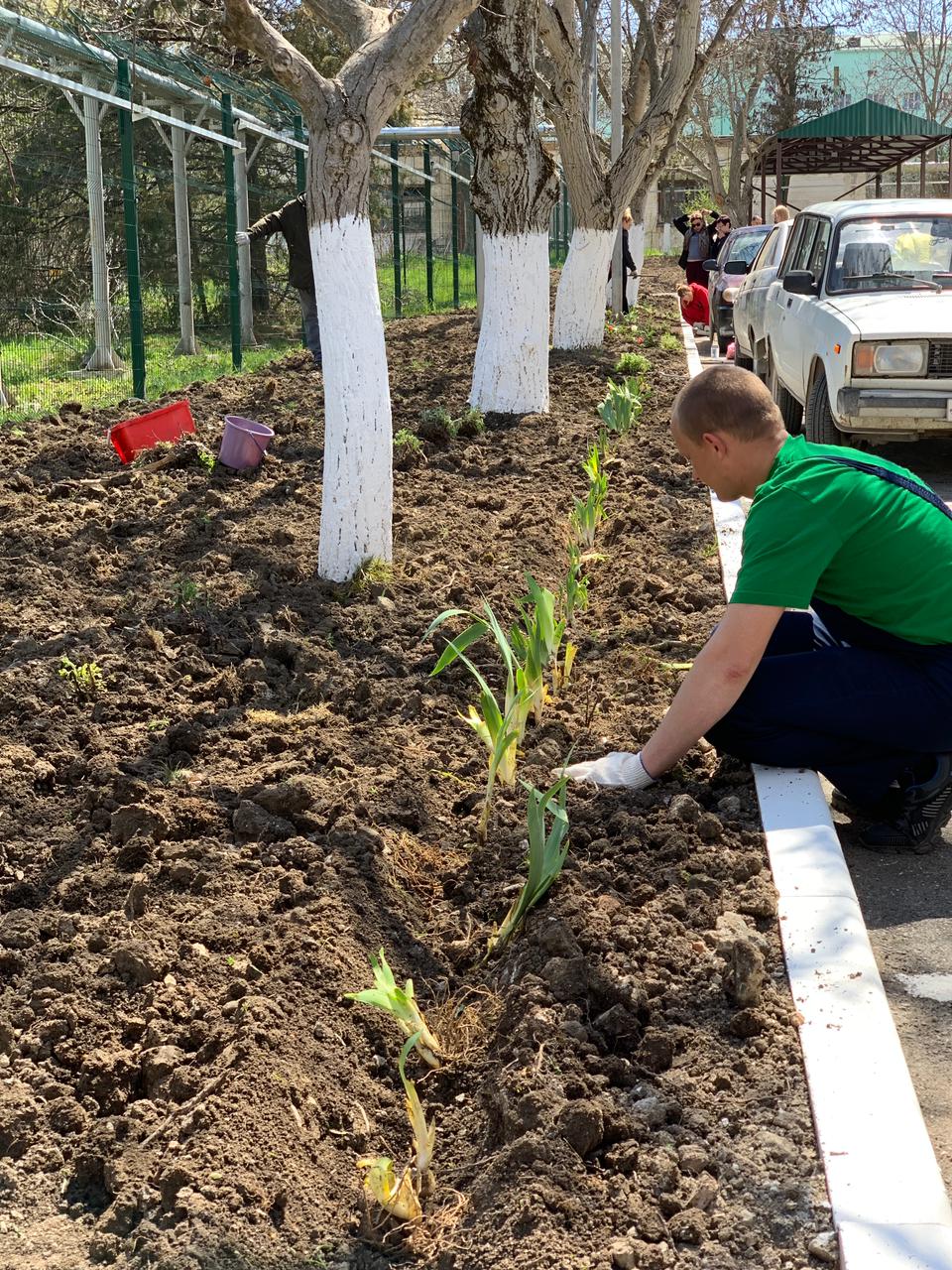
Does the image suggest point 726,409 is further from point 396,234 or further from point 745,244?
point 396,234

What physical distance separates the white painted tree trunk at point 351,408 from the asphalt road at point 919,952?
97.4 inches

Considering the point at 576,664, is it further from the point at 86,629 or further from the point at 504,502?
the point at 504,502

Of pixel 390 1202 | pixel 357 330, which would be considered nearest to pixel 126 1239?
pixel 390 1202

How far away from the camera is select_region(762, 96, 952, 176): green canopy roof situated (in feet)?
86.0

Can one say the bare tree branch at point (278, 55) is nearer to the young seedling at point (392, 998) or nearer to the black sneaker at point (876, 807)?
the black sneaker at point (876, 807)

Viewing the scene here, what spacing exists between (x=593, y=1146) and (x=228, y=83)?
12.8m

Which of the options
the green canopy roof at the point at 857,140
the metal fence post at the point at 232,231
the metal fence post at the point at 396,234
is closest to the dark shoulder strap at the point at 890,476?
the metal fence post at the point at 232,231

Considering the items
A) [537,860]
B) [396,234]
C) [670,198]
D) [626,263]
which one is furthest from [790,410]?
[670,198]

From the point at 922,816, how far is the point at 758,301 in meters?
8.97

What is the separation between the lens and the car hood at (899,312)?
314 inches

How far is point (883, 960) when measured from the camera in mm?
3223

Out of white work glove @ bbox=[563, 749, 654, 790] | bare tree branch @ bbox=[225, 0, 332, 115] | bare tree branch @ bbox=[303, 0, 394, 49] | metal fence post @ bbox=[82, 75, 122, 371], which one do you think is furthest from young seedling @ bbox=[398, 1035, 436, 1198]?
metal fence post @ bbox=[82, 75, 122, 371]

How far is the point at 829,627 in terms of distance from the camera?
12.9 feet

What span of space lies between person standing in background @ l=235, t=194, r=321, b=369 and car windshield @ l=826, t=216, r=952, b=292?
4.37 metres
